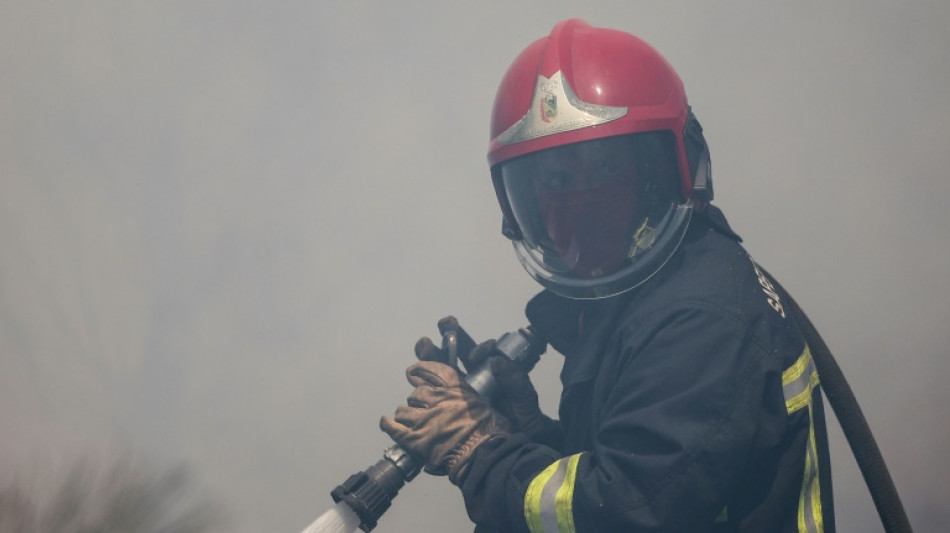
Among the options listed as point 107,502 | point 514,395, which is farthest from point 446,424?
point 107,502

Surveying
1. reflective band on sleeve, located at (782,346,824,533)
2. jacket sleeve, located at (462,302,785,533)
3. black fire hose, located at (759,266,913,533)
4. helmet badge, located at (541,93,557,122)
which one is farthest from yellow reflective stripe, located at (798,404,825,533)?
helmet badge, located at (541,93,557,122)

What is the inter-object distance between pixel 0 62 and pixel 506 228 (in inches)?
94.0

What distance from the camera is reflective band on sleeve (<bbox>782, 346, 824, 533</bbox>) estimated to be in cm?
155

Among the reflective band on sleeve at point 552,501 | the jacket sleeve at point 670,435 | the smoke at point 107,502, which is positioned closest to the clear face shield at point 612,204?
the jacket sleeve at point 670,435

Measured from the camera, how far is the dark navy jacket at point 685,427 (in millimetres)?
1405

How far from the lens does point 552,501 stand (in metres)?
1.53

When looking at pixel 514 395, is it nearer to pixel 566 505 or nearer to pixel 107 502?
pixel 566 505

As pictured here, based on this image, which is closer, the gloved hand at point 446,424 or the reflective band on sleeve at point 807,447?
the reflective band on sleeve at point 807,447

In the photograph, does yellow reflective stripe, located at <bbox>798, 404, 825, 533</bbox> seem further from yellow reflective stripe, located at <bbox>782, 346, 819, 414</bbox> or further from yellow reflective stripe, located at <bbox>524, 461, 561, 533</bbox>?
yellow reflective stripe, located at <bbox>524, 461, 561, 533</bbox>

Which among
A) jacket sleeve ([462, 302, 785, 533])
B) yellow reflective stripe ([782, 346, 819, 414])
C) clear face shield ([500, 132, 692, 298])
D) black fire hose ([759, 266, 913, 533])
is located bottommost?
black fire hose ([759, 266, 913, 533])

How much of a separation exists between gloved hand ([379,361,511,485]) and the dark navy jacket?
0.20 ft

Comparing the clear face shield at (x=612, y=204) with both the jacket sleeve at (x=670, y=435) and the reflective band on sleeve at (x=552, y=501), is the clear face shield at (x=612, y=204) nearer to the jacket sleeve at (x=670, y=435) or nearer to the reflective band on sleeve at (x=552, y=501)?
the jacket sleeve at (x=670, y=435)

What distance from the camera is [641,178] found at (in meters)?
1.81

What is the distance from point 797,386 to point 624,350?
0.39 meters
